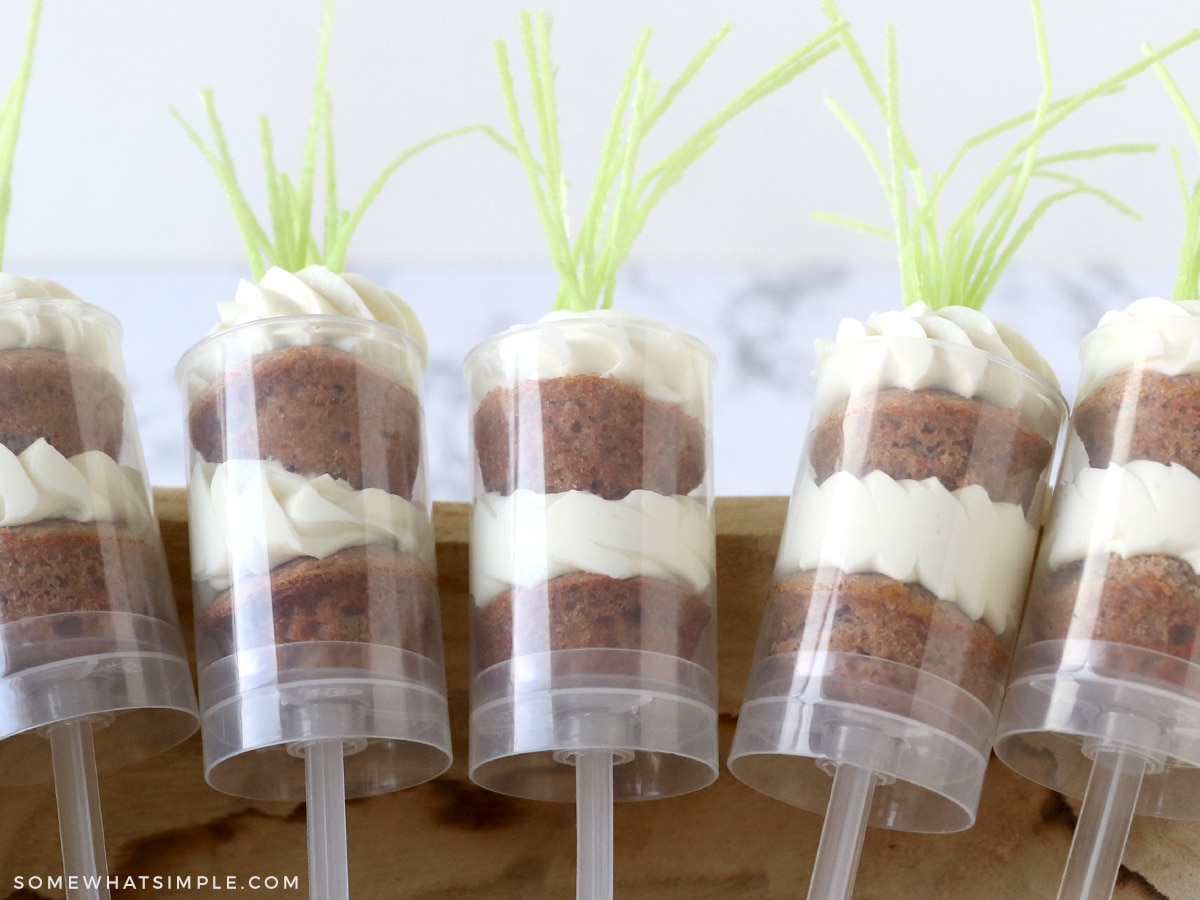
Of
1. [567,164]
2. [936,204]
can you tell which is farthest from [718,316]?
[936,204]

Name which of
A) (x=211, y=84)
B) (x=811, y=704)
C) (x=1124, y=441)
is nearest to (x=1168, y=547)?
(x=1124, y=441)

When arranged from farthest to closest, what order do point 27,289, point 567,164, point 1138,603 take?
point 567,164 < point 27,289 < point 1138,603

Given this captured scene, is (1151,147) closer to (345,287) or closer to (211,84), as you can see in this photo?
(345,287)

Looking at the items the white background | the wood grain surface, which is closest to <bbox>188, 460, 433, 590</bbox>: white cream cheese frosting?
the wood grain surface

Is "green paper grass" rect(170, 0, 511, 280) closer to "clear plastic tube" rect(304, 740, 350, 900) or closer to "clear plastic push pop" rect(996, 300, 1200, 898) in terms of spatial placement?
"clear plastic tube" rect(304, 740, 350, 900)

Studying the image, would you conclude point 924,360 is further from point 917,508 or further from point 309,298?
point 309,298

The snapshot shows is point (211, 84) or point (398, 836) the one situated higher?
point (211, 84)
